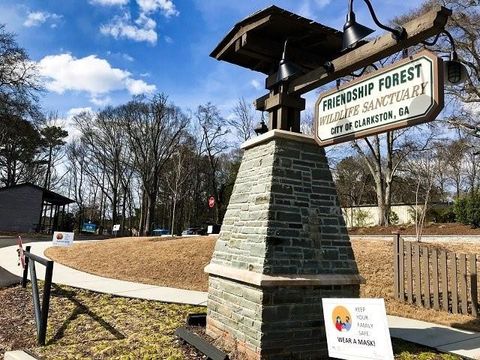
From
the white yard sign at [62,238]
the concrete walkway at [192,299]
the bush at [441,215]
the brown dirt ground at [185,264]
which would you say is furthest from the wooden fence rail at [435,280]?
→ the bush at [441,215]

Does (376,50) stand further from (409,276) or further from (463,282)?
(409,276)

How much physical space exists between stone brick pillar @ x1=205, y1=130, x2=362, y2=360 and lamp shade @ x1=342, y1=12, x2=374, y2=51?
1.41 meters

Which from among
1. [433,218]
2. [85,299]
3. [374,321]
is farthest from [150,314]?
[433,218]

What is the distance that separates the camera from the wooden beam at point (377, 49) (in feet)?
13.3

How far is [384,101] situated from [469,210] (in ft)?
56.5

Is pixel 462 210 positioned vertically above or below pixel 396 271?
above

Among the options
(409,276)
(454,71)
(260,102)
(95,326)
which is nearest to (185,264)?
(95,326)

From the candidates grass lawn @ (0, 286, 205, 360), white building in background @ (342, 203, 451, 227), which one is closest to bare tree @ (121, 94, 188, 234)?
white building in background @ (342, 203, 451, 227)

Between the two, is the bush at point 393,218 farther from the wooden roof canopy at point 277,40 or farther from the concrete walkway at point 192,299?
the wooden roof canopy at point 277,40

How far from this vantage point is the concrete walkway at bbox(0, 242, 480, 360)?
5.98m

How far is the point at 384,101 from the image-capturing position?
14.3ft

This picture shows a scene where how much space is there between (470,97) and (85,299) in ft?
80.3

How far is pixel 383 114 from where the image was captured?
172 inches

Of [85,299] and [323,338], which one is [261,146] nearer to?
[323,338]
